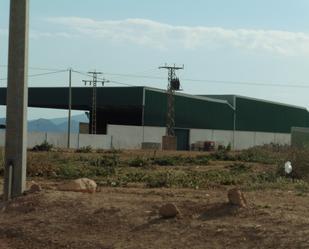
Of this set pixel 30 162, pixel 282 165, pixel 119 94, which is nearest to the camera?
pixel 282 165

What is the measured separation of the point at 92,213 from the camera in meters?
11.5

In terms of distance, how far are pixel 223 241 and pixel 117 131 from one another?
205 ft

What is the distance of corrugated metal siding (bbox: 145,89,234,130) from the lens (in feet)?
266

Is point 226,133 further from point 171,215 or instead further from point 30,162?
point 171,215

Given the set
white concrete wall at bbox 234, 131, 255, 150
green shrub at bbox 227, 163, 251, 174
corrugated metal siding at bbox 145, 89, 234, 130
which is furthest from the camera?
white concrete wall at bbox 234, 131, 255, 150

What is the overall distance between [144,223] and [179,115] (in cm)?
7535

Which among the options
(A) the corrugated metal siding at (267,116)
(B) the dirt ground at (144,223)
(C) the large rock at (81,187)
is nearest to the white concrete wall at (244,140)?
(A) the corrugated metal siding at (267,116)

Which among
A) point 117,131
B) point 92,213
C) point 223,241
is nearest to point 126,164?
point 92,213

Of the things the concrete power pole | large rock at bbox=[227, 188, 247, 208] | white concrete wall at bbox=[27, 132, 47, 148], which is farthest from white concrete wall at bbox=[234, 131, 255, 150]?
large rock at bbox=[227, 188, 247, 208]

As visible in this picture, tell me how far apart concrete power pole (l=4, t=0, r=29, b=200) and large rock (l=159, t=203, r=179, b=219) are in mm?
4025

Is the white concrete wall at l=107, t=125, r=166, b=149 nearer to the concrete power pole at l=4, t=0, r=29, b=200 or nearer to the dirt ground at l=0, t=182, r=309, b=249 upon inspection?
the concrete power pole at l=4, t=0, r=29, b=200

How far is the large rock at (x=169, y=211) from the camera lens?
414 inches

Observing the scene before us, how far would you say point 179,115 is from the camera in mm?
85750

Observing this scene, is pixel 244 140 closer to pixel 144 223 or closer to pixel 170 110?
pixel 170 110
